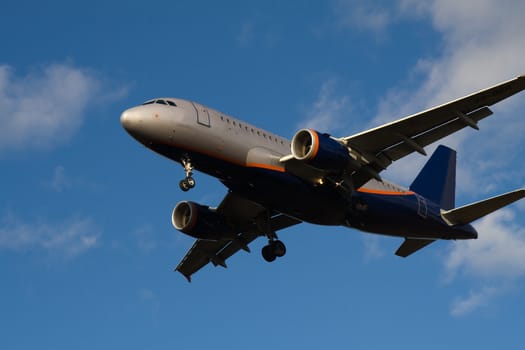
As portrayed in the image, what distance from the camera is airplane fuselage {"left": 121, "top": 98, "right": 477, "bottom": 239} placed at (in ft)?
114

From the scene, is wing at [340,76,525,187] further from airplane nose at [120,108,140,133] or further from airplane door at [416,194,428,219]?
airplane nose at [120,108,140,133]

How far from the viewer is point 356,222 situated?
39.2 meters

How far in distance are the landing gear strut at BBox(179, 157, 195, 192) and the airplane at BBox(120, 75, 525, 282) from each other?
39 mm

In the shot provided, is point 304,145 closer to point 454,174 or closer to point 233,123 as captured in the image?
point 233,123

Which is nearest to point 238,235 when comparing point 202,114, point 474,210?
point 202,114

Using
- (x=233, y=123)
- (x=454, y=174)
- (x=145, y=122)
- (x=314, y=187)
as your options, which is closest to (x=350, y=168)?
(x=314, y=187)

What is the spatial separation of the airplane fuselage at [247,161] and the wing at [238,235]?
11.1 feet

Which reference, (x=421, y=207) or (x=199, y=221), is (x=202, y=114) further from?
(x=421, y=207)

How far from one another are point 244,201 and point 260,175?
A: 5255 millimetres

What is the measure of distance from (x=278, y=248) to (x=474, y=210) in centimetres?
940

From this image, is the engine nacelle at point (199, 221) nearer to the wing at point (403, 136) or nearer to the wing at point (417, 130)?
the wing at point (403, 136)

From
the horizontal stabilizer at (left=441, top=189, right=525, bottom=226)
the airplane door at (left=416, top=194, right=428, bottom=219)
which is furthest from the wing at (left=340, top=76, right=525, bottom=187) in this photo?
the horizontal stabilizer at (left=441, top=189, right=525, bottom=226)

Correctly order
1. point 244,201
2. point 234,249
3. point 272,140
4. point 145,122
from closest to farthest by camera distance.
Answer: point 145,122 < point 272,140 < point 244,201 < point 234,249

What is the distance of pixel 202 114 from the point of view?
3550cm
